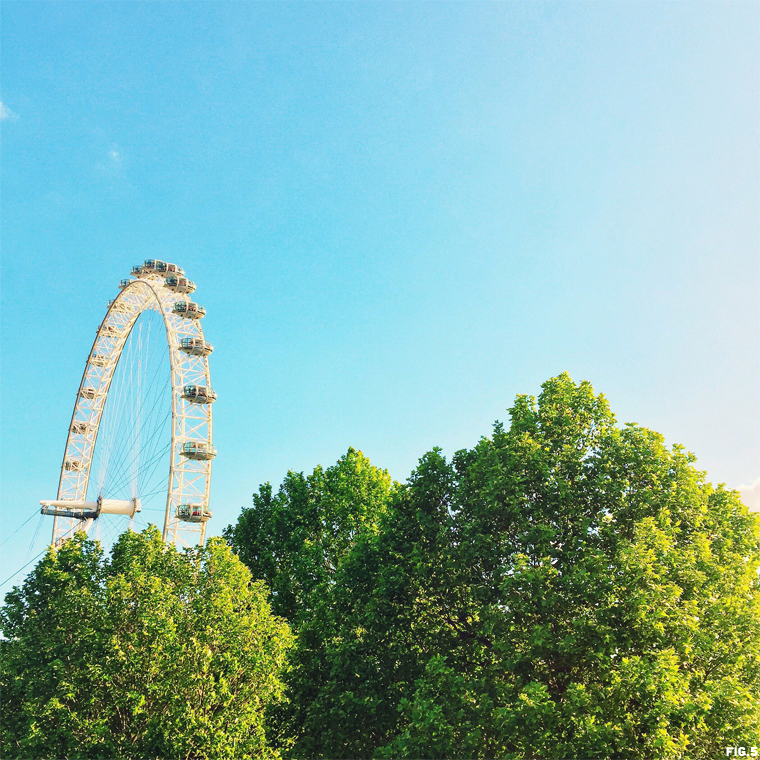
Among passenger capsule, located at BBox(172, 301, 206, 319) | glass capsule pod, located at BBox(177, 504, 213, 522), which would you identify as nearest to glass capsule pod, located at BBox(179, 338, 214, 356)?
passenger capsule, located at BBox(172, 301, 206, 319)

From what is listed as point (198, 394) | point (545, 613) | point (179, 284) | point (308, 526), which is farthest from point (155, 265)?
point (545, 613)

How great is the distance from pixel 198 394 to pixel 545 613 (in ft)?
87.6

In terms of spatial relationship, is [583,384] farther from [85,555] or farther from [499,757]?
[85,555]

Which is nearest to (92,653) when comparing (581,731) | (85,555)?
(85,555)

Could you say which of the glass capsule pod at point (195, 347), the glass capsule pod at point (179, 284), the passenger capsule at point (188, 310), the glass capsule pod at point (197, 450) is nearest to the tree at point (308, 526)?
the glass capsule pod at point (197, 450)

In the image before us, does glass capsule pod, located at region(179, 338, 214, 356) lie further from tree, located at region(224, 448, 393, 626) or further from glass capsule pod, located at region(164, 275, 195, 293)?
tree, located at region(224, 448, 393, 626)

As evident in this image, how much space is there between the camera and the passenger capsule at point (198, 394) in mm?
38781

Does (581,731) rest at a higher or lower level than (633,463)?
lower

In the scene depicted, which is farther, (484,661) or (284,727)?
(284,727)

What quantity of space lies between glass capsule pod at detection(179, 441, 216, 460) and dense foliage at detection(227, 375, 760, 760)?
14899mm

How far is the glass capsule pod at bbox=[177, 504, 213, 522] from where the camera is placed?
118 ft

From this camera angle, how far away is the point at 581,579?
1747 centimetres

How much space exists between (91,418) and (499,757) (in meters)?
42.7

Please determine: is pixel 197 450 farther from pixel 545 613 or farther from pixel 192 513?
pixel 545 613
